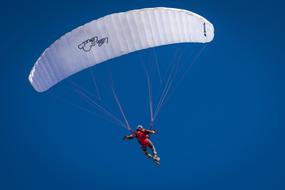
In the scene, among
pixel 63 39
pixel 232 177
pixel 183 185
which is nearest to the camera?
pixel 63 39

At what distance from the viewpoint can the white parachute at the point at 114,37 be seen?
16125mm

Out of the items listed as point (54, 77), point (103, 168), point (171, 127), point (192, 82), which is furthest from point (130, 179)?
point (54, 77)

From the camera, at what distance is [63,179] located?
36.0 metres

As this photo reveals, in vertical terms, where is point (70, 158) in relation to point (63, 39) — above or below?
above

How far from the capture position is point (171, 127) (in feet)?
121

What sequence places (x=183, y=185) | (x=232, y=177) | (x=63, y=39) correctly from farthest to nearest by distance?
(x=183, y=185) < (x=232, y=177) < (x=63, y=39)

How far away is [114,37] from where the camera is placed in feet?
53.4

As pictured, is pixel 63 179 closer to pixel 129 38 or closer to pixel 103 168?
pixel 103 168

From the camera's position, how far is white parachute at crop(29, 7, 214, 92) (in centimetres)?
1612

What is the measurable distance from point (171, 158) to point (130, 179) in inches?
116

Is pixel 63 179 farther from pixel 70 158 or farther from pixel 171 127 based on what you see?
pixel 171 127

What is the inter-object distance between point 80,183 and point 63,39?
2087cm

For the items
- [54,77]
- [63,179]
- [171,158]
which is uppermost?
[171,158]

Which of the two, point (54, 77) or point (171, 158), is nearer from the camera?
point (54, 77)
